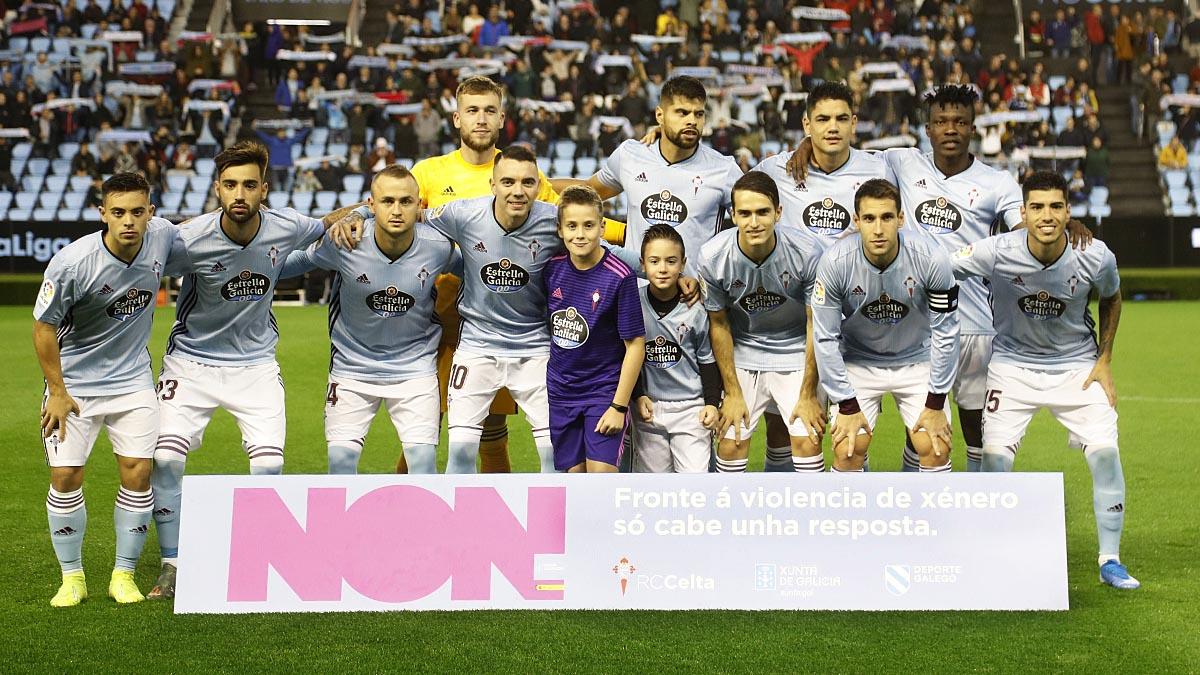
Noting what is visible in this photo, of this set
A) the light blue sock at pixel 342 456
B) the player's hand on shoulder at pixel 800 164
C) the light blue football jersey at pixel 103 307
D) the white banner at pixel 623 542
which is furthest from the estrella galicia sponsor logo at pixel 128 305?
the player's hand on shoulder at pixel 800 164

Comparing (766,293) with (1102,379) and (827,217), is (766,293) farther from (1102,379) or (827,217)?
(1102,379)

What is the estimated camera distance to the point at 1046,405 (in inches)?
256

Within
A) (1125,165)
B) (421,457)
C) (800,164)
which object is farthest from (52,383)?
(1125,165)

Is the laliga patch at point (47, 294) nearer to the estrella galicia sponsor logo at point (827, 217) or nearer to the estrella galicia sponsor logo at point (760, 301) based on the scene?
the estrella galicia sponsor logo at point (760, 301)

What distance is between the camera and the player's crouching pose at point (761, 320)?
6.51 m

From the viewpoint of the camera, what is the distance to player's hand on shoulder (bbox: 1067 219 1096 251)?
6.40 metres

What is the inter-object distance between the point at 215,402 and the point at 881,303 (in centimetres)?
330

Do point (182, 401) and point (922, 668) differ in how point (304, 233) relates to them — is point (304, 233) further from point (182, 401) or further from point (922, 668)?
point (922, 668)

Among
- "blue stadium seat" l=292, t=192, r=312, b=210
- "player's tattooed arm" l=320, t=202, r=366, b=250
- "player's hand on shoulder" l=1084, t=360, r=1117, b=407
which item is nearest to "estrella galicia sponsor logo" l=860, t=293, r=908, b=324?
"player's hand on shoulder" l=1084, t=360, r=1117, b=407

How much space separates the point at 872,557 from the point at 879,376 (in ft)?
4.47

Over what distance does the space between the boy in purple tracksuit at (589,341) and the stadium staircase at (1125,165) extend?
1937 centimetres

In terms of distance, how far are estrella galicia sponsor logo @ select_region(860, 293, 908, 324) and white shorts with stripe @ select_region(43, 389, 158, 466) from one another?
137 inches

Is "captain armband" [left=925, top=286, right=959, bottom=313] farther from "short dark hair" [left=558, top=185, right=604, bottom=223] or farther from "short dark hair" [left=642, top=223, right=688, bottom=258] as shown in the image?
"short dark hair" [left=558, top=185, right=604, bottom=223]

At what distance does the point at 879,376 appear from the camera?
22.3 feet
